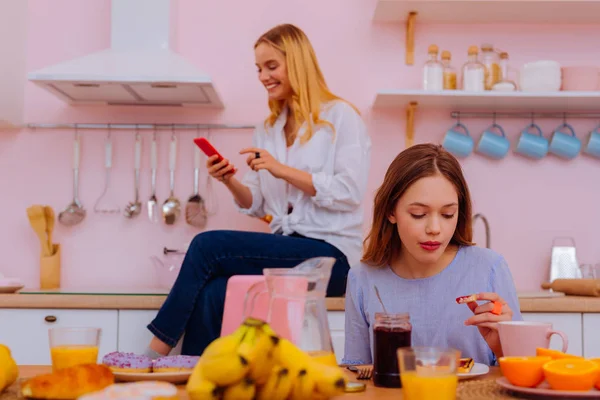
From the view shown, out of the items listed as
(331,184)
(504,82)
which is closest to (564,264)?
(504,82)

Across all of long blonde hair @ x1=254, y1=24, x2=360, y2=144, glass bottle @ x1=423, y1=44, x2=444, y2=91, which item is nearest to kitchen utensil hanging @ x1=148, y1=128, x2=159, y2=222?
long blonde hair @ x1=254, y1=24, x2=360, y2=144

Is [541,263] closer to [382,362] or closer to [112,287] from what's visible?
[112,287]

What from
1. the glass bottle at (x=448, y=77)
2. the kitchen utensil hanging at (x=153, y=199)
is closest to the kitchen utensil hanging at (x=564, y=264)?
the glass bottle at (x=448, y=77)

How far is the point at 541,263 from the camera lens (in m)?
2.74

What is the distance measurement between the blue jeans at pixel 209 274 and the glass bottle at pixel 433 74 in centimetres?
75

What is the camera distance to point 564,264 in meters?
2.67

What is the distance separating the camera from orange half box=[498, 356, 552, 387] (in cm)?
89

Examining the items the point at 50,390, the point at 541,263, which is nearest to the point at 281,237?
the point at 541,263

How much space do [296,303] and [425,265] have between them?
685 mm

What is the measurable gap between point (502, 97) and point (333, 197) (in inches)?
27.6

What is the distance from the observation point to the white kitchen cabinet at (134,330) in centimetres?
228

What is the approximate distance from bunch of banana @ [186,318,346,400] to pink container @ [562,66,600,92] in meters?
2.07

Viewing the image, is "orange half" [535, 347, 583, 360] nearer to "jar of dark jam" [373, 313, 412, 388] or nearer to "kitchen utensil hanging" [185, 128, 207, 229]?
"jar of dark jam" [373, 313, 412, 388]

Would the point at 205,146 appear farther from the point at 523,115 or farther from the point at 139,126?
the point at 523,115
